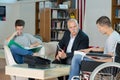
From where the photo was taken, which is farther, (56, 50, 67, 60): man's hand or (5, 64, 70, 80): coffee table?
(56, 50, 67, 60): man's hand

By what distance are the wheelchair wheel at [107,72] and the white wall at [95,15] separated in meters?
4.73

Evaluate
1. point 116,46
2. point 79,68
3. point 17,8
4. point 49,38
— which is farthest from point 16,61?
point 17,8

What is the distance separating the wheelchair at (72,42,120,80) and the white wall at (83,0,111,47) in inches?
179

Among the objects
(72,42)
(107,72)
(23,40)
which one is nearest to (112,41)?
(107,72)

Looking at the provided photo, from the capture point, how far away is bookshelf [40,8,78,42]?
10.0 meters

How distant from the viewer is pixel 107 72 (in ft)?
10.9

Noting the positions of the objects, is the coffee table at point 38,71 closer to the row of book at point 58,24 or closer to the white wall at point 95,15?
the white wall at point 95,15

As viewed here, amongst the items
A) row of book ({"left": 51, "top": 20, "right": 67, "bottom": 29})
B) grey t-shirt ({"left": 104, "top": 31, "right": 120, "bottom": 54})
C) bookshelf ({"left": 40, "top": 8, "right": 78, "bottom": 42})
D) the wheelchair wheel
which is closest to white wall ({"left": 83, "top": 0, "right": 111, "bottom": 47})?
bookshelf ({"left": 40, "top": 8, "right": 78, "bottom": 42})

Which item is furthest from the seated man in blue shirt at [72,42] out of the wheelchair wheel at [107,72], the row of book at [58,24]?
the row of book at [58,24]

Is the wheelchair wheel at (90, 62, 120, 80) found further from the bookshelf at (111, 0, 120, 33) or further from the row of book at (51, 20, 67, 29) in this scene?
the row of book at (51, 20, 67, 29)

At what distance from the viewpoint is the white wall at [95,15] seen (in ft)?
26.4

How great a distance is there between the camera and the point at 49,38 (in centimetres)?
1007

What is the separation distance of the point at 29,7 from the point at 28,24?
24.3 inches

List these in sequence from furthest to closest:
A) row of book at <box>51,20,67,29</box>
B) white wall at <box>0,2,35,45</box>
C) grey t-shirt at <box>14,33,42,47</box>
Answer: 1. white wall at <box>0,2,35,45</box>
2. row of book at <box>51,20,67,29</box>
3. grey t-shirt at <box>14,33,42,47</box>
